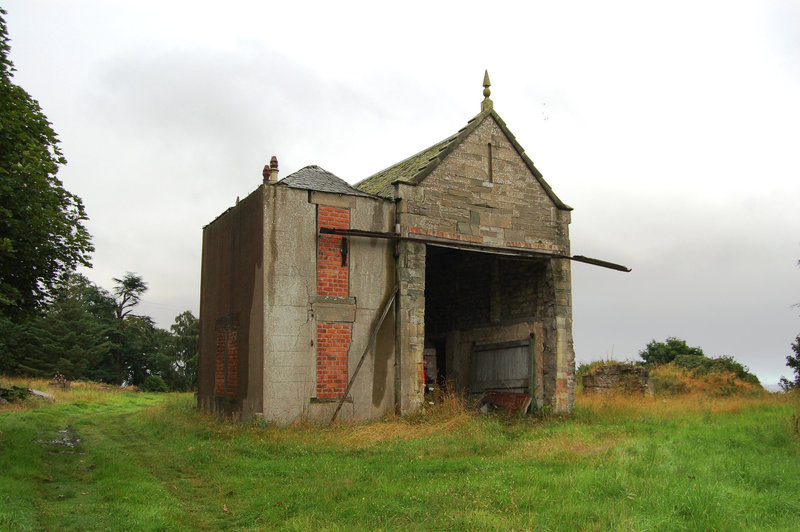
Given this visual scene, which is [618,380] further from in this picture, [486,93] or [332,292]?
[332,292]

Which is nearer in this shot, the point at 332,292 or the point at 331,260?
the point at 332,292

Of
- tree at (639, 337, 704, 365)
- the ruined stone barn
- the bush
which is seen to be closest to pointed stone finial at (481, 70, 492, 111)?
the ruined stone barn

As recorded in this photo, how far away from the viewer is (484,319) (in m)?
19.8

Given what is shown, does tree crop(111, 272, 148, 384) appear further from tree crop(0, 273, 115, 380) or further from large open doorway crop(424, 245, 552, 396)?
large open doorway crop(424, 245, 552, 396)

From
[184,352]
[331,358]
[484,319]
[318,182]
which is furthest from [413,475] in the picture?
[184,352]

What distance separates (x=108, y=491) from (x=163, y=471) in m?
1.57

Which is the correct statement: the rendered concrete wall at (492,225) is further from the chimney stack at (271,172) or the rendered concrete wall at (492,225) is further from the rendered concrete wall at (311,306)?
the chimney stack at (271,172)

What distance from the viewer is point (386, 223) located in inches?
622

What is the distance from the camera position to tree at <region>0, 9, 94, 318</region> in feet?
36.1

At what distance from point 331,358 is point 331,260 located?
2172 mm

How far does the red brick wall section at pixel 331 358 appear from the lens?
14.5m

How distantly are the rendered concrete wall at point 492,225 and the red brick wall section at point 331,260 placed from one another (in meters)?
1.39

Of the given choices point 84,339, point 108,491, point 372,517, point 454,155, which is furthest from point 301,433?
point 84,339

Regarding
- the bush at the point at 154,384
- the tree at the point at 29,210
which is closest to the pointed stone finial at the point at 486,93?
the tree at the point at 29,210
